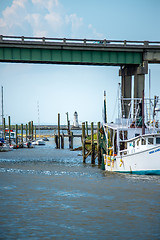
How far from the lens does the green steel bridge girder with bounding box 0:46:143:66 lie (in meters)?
48.6

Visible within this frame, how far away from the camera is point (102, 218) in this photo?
20.3 meters

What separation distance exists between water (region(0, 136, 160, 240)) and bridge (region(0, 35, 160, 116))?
745 inches

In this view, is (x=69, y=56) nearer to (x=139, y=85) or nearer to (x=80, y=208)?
(x=139, y=85)

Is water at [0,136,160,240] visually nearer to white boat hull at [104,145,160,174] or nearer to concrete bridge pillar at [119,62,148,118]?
white boat hull at [104,145,160,174]

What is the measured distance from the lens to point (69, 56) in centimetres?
4978

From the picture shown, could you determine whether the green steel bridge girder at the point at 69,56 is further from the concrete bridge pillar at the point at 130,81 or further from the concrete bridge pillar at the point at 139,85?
the concrete bridge pillar at the point at 139,85

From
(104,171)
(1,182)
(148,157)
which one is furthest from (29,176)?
(148,157)

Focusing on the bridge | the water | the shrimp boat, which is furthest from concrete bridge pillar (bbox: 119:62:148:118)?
the water

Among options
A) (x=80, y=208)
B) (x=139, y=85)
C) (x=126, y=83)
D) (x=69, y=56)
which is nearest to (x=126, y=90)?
(x=126, y=83)

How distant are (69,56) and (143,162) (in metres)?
20.2

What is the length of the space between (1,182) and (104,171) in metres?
11.7

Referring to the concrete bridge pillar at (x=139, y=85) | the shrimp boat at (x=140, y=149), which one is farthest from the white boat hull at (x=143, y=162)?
the concrete bridge pillar at (x=139, y=85)

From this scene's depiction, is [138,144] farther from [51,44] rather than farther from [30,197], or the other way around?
[51,44]

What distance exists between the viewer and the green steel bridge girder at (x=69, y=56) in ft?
159
